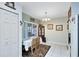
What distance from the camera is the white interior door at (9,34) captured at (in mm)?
3143

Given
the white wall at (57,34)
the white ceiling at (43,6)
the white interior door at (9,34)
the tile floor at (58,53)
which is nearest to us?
the white interior door at (9,34)

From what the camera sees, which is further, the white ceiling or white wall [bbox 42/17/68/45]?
white wall [bbox 42/17/68/45]

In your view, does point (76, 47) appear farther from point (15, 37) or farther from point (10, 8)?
point (10, 8)

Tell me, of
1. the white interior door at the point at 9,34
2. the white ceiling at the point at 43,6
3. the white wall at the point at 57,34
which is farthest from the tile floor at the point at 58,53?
the white wall at the point at 57,34

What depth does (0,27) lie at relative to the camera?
10.0 ft

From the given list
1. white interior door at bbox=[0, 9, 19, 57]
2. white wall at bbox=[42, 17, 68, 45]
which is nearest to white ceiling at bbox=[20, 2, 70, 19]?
white interior door at bbox=[0, 9, 19, 57]

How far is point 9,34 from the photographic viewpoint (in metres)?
3.55

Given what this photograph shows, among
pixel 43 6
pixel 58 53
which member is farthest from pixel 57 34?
pixel 43 6

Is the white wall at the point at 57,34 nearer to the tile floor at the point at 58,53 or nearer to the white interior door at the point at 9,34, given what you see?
the tile floor at the point at 58,53

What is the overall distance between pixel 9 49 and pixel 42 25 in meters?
6.93

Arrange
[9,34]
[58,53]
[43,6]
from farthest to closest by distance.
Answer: [58,53], [43,6], [9,34]

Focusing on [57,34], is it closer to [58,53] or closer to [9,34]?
[58,53]

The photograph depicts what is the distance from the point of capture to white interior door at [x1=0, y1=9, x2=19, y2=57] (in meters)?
3.14

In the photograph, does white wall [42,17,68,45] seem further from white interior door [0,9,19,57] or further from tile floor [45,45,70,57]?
white interior door [0,9,19,57]
